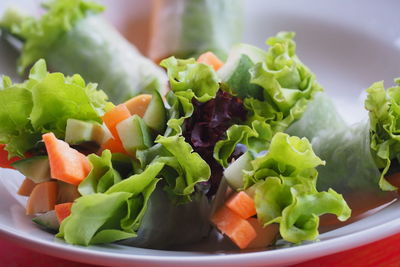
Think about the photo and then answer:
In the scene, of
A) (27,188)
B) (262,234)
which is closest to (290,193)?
(262,234)

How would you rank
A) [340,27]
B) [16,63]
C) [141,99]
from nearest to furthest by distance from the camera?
[141,99]
[16,63]
[340,27]

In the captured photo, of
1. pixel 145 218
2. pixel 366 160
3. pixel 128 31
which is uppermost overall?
pixel 366 160

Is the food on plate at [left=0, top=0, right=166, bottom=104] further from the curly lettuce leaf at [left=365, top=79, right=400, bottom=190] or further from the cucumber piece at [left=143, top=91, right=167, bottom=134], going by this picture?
the curly lettuce leaf at [left=365, top=79, right=400, bottom=190]

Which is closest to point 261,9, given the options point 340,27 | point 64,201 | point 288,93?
point 340,27

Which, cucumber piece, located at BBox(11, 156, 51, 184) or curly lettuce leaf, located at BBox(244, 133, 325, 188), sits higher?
curly lettuce leaf, located at BBox(244, 133, 325, 188)

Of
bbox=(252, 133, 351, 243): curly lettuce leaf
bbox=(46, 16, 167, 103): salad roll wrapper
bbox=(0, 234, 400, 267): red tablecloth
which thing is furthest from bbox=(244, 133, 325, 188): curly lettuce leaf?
bbox=(46, 16, 167, 103): salad roll wrapper

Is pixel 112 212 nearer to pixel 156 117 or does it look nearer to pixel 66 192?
pixel 66 192

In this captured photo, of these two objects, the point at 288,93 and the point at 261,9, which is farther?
the point at 261,9

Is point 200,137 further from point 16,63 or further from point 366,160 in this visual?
point 16,63
